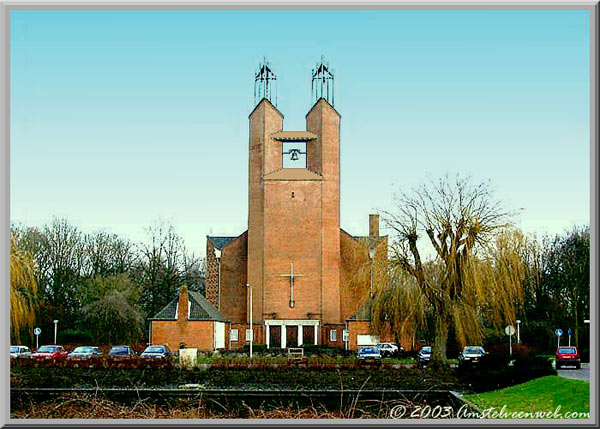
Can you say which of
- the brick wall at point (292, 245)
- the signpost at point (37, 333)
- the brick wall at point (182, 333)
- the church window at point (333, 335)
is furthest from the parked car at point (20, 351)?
the church window at point (333, 335)

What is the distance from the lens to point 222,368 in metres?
36.2

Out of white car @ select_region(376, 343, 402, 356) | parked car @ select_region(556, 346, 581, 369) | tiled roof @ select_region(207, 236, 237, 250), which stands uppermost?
tiled roof @ select_region(207, 236, 237, 250)

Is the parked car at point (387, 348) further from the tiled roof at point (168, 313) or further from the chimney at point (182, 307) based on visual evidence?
the tiled roof at point (168, 313)

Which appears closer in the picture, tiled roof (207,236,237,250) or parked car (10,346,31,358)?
parked car (10,346,31,358)

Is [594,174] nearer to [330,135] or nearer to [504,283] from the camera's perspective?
[504,283]

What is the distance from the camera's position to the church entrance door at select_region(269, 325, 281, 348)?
209 ft

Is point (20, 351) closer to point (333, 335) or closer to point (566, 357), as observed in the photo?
point (333, 335)

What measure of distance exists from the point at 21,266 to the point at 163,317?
3550 centimetres

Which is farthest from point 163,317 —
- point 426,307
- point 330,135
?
point 426,307

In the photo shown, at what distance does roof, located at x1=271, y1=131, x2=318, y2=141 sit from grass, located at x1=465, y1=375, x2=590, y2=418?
138 ft

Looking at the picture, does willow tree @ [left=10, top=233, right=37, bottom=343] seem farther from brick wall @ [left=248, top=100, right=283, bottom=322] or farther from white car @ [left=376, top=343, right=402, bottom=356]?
brick wall @ [left=248, top=100, right=283, bottom=322]

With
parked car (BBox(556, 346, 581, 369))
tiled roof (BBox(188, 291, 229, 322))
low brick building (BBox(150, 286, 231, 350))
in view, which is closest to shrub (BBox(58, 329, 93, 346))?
low brick building (BBox(150, 286, 231, 350))

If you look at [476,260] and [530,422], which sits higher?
[476,260]

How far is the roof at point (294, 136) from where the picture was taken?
65625mm
